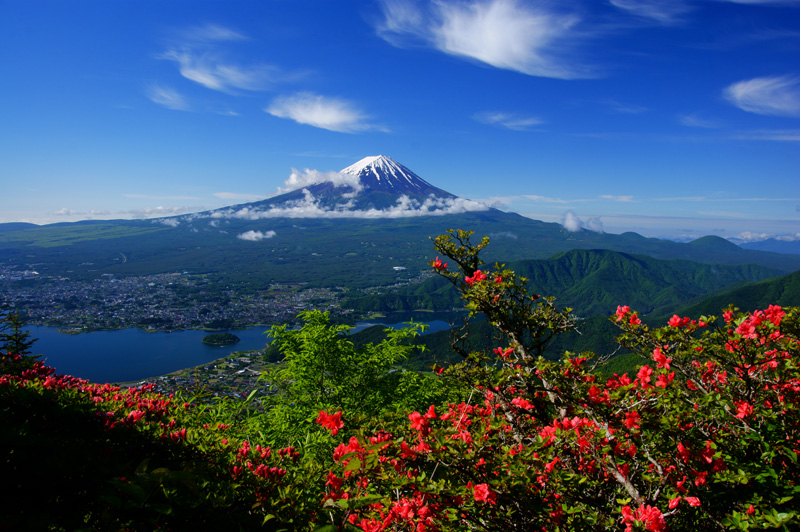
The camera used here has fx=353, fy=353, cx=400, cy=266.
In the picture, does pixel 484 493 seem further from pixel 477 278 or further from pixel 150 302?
pixel 150 302

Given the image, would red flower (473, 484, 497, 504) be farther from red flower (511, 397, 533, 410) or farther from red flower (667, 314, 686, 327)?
red flower (667, 314, 686, 327)

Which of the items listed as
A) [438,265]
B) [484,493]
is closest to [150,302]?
[438,265]

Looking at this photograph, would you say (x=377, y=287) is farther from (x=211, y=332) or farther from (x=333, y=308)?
(x=211, y=332)

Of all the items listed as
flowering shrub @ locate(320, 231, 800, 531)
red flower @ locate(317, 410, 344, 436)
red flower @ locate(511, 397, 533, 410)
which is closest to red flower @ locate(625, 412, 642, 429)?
flowering shrub @ locate(320, 231, 800, 531)

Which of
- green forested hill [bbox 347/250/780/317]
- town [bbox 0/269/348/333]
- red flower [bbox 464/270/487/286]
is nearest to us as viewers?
red flower [bbox 464/270/487/286]

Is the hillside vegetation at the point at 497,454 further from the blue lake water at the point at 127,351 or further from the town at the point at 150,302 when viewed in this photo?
the town at the point at 150,302

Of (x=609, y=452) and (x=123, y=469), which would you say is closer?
(x=123, y=469)

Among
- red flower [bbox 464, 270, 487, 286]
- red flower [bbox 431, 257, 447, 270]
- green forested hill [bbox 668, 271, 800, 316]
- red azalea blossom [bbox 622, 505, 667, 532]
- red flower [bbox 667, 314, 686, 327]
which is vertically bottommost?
green forested hill [bbox 668, 271, 800, 316]

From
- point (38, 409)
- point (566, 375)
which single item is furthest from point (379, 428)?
point (38, 409)
